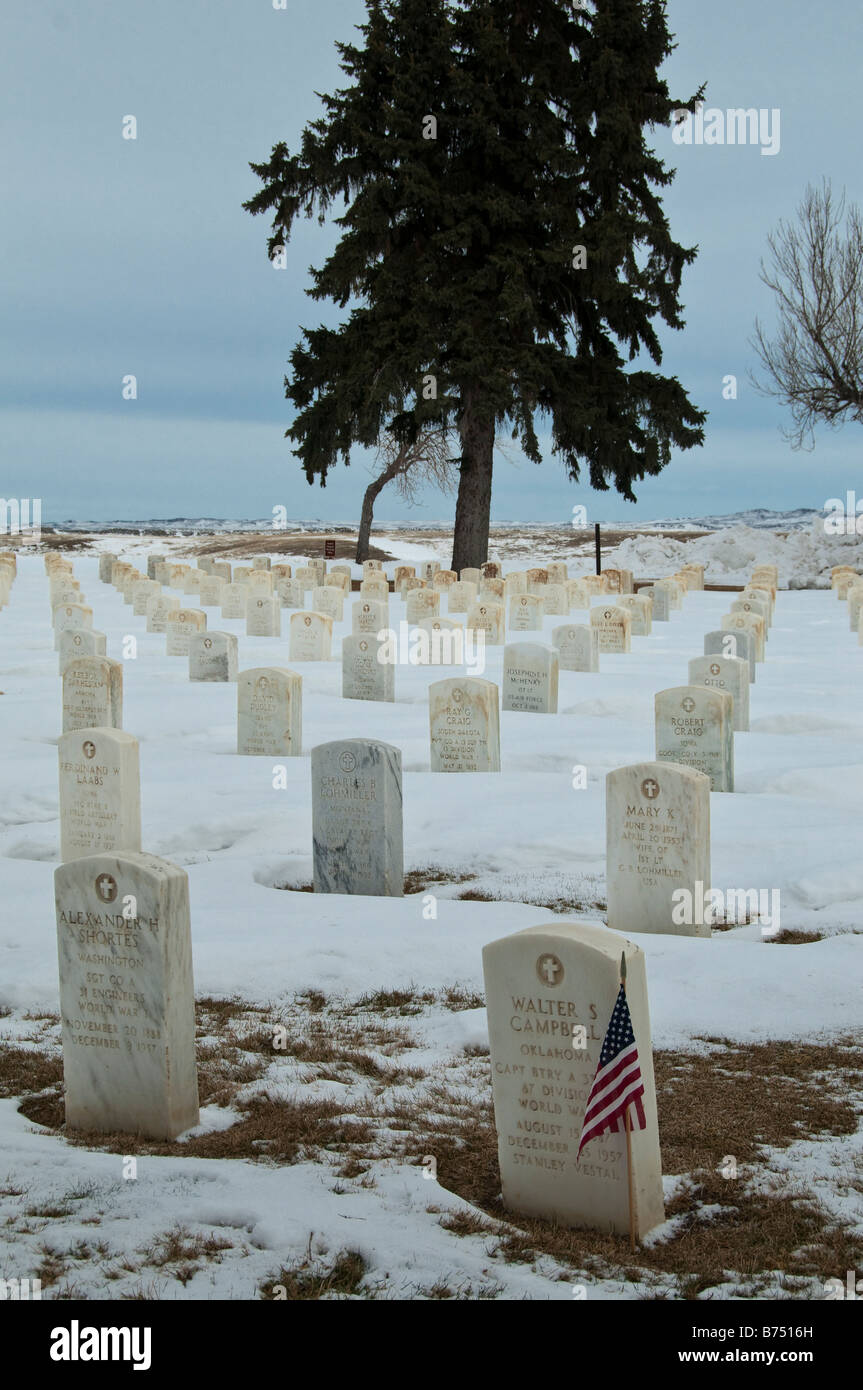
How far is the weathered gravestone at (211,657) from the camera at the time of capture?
1480cm

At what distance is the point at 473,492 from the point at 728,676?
1930cm

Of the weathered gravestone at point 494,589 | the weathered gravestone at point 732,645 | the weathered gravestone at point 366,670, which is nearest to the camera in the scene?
the weathered gravestone at point 366,670

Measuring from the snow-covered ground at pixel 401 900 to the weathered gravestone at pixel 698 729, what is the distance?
1.34 feet

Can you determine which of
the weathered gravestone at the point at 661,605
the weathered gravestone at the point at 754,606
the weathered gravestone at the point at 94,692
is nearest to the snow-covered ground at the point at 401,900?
the weathered gravestone at the point at 94,692

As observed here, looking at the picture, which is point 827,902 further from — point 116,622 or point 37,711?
point 116,622

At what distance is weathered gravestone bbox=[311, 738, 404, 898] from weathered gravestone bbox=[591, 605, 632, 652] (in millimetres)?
11350

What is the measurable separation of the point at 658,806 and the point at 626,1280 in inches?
145

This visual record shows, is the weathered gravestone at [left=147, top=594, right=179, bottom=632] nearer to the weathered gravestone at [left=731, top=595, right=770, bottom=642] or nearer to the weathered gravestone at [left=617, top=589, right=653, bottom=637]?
the weathered gravestone at [left=617, top=589, right=653, bottom=637]

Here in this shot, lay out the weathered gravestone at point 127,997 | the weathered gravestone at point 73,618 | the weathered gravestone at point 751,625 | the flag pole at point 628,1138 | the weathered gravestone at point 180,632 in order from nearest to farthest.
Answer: the flag pole at point 628,1138
the weathered gravestone at point 127,997
the weathered gravestone at point 751,625
the weathered gravestone at point 180,632
the weathered gravestone at point 73,618

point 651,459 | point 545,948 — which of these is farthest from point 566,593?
point 545,948

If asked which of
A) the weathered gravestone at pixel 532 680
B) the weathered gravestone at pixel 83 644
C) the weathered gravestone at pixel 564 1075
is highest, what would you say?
the weathered gravestone at pixel 83 644

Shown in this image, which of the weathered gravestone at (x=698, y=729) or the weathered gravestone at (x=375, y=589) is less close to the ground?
the weathered gravestone at (x=375, y=589)

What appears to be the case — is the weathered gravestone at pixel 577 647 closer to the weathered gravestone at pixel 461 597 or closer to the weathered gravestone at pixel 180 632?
the weathered gravestone at pixel 180 632

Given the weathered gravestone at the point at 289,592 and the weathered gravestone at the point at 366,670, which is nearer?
the weathered gravestone at the point at 366,670
